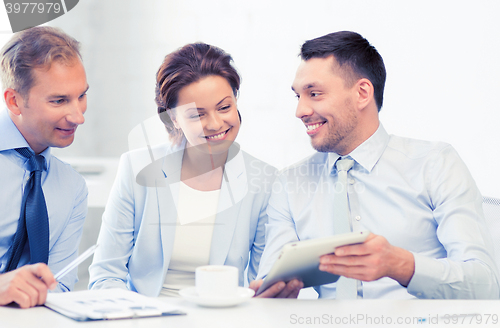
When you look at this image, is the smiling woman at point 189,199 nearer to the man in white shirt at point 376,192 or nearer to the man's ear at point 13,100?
the man in white shirt at point 376,192

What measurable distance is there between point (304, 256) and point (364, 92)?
91 centimetres

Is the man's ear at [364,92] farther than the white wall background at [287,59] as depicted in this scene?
No

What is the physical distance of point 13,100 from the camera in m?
A: 1.50

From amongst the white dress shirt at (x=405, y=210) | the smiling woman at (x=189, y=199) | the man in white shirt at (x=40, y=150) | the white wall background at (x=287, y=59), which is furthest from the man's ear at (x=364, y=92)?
the man in white shirt at (x=40, y=150)

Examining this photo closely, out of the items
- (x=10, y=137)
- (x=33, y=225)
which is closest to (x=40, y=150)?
(x=10, y=137)

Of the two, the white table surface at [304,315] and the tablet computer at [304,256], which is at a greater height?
the tablet computer at [304,256]

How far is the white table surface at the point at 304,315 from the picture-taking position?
785mm

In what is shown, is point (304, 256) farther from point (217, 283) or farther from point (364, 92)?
point (364, 92)

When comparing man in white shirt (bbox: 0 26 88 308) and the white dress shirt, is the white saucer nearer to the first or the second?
the white dress shirt

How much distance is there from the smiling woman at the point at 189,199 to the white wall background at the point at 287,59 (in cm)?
64

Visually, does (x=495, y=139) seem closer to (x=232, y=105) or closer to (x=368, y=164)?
(x=368, y=164)

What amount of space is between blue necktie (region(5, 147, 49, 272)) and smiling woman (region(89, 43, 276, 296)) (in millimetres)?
252

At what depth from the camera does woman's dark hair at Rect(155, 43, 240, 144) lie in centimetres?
168

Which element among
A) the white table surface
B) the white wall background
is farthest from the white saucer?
the white wall background
